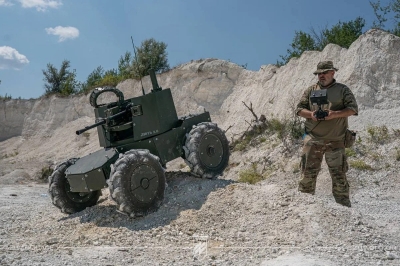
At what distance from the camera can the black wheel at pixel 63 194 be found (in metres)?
8.55

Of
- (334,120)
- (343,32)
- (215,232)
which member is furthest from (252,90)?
(215,232)

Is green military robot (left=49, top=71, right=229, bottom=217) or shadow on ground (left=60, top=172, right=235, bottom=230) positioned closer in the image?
shadow on ground (left=60, top=172, right=235, bottom=230)

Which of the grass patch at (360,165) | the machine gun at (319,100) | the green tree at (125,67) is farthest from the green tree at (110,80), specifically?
the machine gun at (319,100)

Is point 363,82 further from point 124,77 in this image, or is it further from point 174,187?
point 124,77

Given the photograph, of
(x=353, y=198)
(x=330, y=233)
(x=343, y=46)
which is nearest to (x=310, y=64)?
(x=343, y=46)

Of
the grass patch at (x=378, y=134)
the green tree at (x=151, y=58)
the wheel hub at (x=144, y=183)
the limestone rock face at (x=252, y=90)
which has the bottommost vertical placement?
the grass patch at (x=378, y=134)

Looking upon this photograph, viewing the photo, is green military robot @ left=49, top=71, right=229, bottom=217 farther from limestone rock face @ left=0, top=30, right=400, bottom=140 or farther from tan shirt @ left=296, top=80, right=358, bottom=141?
limestone rock face @ left=0, top=30, right=400, bottom=140

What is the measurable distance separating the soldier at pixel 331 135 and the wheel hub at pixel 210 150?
1940 mm

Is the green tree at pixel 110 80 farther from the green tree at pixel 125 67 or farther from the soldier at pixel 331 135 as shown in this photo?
the soldier at pixel 331 135

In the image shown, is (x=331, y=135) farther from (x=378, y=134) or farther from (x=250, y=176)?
(x=378, y=134)

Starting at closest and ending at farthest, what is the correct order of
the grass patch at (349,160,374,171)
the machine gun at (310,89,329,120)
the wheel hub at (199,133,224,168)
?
the machine gun at (310,89,329,120)
the wheel hub at (199,133,224,168)
the grass patch at (349,160,374,171)

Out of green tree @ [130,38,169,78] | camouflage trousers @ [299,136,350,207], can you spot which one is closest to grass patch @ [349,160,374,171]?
camouflage trousers @ [299,136,350,207]

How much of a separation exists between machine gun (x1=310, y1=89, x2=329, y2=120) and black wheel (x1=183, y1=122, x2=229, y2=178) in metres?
2.26

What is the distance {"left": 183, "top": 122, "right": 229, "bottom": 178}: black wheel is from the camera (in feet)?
27.5
